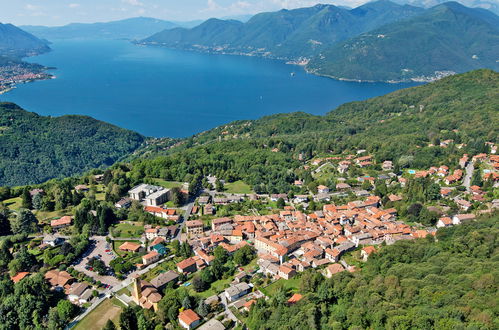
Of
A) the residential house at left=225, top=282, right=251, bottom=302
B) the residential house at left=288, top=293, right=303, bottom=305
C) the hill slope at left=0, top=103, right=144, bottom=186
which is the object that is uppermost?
the residential house at left=288, top=293, right=303, bottom=305

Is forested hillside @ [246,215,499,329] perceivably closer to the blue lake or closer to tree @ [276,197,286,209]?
tree @ [276,197,286,209]

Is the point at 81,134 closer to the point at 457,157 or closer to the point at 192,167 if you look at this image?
the point at 192,167

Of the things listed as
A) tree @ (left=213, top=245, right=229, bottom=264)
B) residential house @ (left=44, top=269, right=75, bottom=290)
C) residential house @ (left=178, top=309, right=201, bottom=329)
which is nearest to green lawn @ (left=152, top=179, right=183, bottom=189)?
tree @ (left=213, top=245, right=229, bottom=264)

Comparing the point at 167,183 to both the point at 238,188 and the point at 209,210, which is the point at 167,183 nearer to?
the point at 238,188

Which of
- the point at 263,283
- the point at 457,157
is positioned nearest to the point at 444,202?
the point at 457,157

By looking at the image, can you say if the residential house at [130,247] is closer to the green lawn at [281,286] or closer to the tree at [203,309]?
the tree at [203,309]

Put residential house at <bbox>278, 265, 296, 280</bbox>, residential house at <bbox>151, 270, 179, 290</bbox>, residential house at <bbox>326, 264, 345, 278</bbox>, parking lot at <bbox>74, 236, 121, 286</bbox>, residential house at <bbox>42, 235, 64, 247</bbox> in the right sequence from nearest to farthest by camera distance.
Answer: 1. residential house at <bbox>326, 264, 345, 278</bbox>
2. residential house at <bbox>151, 270, 179, 290</bbox>
3. residential house at <bbox>278, 265, 296, 280</bbox>
4. parking lot at <bbox>74, 236, 121, 286</bbox>
5. residential house at <bbox>42, 235, 64, 247</bbox>

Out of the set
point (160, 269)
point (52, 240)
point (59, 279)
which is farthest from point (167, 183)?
point (59, 279)

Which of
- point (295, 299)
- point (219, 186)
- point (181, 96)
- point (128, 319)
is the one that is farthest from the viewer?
point (181, 96)
